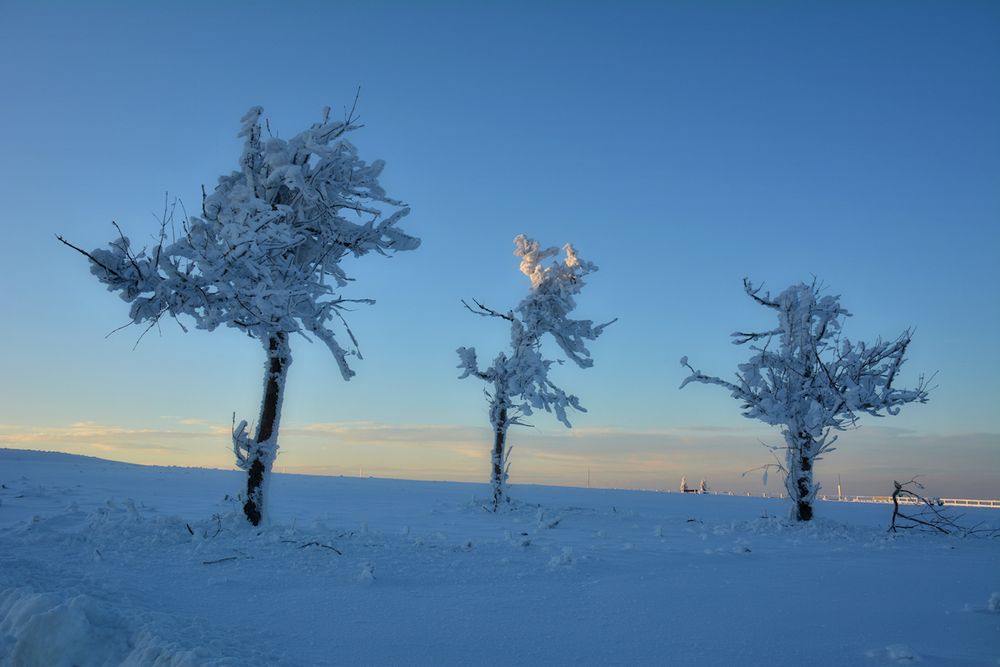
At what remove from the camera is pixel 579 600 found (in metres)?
5.59

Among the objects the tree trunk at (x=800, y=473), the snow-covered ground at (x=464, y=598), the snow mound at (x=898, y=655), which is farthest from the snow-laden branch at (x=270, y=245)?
the tree trunk at (x=800, y=473)

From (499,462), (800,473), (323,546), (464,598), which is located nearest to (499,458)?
(499,462)

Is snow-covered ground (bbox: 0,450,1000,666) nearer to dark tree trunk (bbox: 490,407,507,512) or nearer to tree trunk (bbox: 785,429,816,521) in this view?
tree trunk (bbox: 785,429,816,521)

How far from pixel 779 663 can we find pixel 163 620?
427cm

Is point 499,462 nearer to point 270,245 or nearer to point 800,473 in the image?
point 800,473

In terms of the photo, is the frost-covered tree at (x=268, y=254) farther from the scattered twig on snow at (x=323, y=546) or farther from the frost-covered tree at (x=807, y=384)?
the frost-covered tree at (x=807, y=384)

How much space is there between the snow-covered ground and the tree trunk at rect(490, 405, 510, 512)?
8.08 meters

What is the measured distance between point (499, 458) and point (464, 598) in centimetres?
1403

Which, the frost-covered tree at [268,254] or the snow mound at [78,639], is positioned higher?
the frost-covered tree at [268,254]

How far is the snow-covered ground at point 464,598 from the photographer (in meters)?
4.10

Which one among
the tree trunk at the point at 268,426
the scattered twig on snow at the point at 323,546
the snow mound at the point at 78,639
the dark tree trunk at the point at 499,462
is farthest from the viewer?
the dark tree trunk at the point at 499,462

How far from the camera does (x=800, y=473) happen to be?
16000 millimetres

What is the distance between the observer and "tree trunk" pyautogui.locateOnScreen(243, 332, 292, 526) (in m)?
9.88

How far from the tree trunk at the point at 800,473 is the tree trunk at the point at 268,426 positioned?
1286 cm
